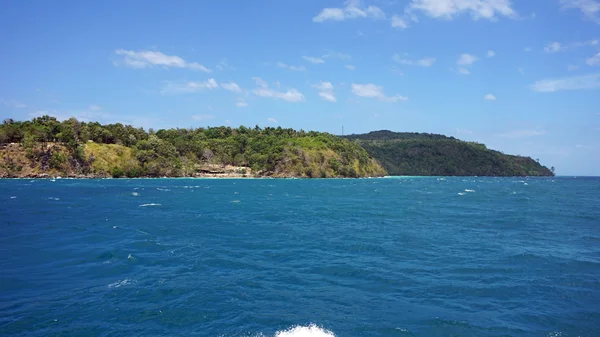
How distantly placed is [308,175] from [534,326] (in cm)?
17899

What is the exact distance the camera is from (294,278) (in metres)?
19.7

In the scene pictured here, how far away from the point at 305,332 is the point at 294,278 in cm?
638

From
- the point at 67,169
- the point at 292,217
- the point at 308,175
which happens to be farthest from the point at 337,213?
the point at 308,175

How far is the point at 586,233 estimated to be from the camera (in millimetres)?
34375

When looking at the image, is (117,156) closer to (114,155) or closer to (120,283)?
(114,155)

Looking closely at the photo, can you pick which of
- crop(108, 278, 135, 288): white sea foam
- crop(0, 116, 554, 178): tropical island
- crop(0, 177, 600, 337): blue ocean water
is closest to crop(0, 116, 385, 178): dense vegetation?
crop(0, 116, 554, 178): tropical island

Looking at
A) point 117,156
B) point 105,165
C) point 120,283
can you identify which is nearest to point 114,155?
point 117,156

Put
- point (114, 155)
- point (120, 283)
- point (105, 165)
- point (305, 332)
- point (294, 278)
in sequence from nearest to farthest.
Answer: point (305, 332) → point (120, 283) → point (294, 278) → point (105, 165) → point (114, 155)

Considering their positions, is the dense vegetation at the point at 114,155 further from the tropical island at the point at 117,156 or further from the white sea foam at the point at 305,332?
the white sea foam at the point at 305,332

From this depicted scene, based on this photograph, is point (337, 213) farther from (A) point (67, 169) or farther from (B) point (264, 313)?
(A) point (67, 169)

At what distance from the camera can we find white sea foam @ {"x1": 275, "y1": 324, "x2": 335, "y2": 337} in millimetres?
13180

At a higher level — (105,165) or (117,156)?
(117,156)

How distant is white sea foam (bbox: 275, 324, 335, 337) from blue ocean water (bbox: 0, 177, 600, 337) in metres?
0.06

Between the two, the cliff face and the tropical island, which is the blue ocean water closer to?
the cliff face
